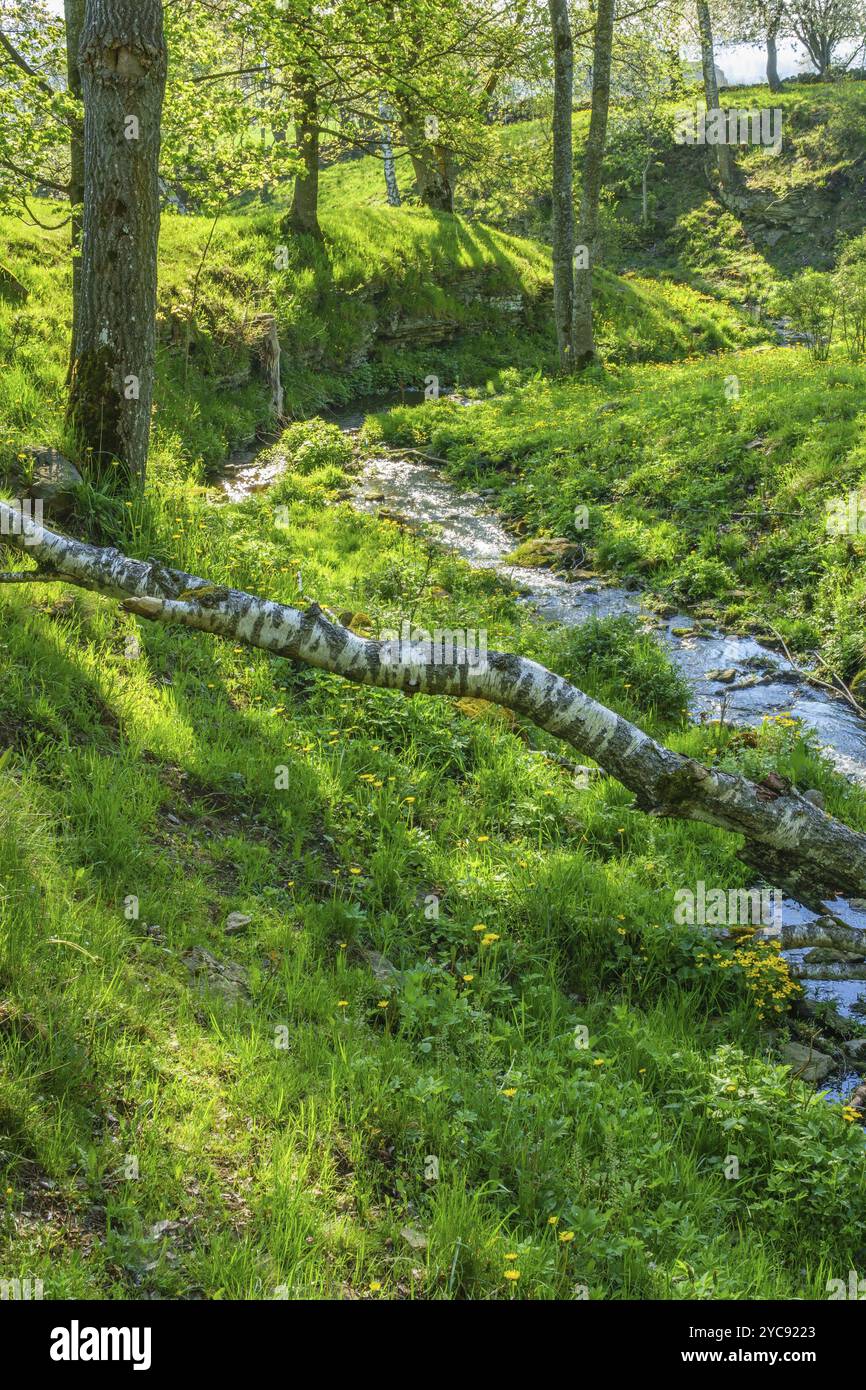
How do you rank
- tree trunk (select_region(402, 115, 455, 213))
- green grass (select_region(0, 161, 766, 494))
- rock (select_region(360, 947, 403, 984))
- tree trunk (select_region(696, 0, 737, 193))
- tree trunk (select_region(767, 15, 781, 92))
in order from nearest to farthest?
rock (select_region(360, 947, 403, 984))
green grass (select_region(0, 161, 766, 494))
tree trunk (select_region(402, 115, 455, 213))
tree trunk (select_region(696, 0, 737, 193))
tree trunk (select_region(767, 15, 781, 92))

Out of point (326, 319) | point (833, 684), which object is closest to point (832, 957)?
point (833, 684)

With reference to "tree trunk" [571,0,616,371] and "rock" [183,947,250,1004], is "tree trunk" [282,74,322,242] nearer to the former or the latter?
"tree trunk" [571,0,616,371]

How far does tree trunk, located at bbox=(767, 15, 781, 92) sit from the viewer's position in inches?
2023

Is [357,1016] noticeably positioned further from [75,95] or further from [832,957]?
[75,95]

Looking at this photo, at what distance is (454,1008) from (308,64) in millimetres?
14999

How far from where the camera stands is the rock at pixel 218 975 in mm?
4809

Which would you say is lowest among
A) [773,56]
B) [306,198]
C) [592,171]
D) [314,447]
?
[314,447]

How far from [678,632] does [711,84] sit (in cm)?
3955

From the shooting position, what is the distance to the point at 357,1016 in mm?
Answer: 4992

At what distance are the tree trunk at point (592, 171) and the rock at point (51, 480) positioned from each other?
15.1m


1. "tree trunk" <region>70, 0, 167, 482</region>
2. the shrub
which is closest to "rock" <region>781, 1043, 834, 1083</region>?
"tree trunk" <region>70, 0, 167, 482</region>

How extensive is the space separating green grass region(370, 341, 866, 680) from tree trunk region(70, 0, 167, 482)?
7.02m

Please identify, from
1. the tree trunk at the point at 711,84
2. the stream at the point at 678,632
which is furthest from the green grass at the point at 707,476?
the tree trunk at the point at 711,84
